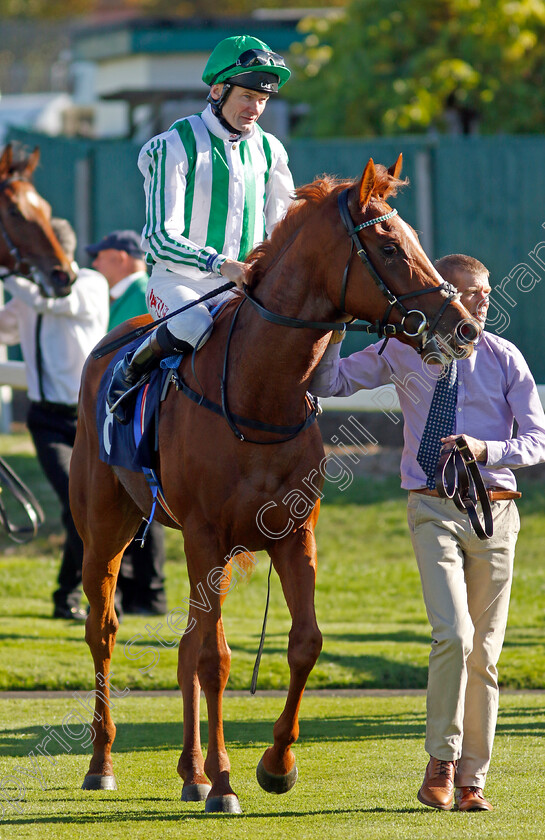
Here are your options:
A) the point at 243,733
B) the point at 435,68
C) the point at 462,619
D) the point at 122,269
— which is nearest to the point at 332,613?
the point at 122,269

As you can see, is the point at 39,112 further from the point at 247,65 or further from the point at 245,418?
the point at 245,418

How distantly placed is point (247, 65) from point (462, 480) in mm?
1649

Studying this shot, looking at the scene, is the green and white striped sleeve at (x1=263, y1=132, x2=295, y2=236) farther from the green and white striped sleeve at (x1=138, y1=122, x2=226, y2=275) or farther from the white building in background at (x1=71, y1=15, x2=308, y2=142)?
the white building in background at (x1=71, y1=15, x2=308, y2=142)

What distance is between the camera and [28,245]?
23.6 ft

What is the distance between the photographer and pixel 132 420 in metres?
4.63

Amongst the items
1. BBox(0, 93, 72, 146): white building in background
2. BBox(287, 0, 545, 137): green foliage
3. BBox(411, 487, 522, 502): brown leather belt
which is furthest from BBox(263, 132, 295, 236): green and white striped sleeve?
BBox(0, 93, 72, 146): white building in background

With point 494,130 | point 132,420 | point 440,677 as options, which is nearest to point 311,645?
point 440,677

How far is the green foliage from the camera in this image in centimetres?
1505

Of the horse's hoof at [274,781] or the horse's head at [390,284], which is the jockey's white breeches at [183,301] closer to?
the horse's head at [390,284]

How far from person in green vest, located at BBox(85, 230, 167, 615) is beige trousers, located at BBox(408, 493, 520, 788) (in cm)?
380

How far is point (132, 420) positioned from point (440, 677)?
1495 mm

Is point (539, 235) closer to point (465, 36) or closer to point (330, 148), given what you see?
point (330, 148)

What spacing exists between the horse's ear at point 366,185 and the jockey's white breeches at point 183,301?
2.47ft

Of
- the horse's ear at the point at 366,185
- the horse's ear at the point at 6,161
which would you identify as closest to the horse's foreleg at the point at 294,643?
the horse's ear at the point at 366,185
